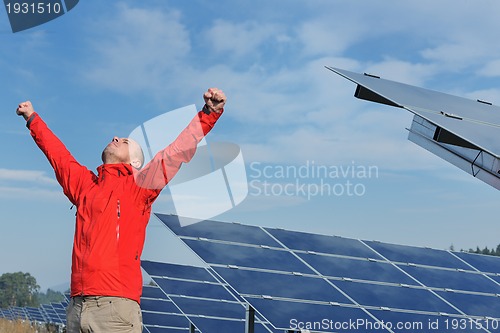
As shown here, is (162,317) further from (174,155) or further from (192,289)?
(174,155)

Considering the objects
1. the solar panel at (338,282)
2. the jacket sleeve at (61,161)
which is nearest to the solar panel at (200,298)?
the solar panel at (338,282)

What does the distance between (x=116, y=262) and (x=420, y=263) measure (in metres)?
9.54

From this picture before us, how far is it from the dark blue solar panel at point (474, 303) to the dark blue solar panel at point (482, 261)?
207cm

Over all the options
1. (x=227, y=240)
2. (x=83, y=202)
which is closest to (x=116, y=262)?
(x=83, y=202)

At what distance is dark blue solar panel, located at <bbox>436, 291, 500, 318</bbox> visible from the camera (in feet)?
36.5

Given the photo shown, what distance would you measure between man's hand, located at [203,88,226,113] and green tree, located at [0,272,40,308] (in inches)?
5428

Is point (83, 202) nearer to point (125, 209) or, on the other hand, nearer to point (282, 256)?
point (125, 209)

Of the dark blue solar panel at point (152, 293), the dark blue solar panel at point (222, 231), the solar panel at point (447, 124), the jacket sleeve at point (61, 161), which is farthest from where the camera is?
the dark blue solar panel at point (152, 293)

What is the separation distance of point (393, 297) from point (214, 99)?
717cm

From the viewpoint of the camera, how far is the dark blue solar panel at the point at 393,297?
10.4 m

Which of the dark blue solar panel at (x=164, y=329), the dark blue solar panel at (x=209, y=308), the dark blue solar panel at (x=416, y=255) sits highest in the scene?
the dark blue solar panel at (x=416, y=255)

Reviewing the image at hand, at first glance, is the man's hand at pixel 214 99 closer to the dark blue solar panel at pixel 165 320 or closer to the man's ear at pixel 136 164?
the man's ear at pixel 136 164

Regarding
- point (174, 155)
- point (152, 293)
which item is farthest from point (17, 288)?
point (174, 155)

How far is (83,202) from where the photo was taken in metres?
4.69
